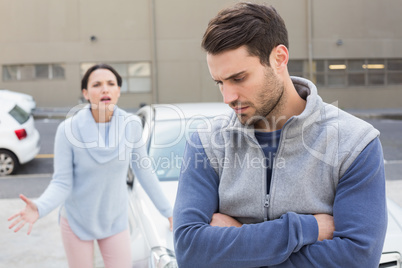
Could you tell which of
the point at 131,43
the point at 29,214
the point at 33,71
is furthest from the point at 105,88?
the point at 33,71

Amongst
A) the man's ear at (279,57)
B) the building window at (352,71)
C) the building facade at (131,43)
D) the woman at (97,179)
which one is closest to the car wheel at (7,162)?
the woman at (97,179)

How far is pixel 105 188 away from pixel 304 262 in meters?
1.72

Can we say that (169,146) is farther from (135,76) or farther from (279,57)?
(135,76)

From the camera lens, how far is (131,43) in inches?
863

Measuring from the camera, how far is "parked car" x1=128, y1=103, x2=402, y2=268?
9.47 ft

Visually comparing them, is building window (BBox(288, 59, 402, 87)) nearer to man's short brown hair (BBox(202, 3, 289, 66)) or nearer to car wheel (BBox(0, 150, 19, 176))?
car wheel (BBox(0, 150, 19, 176))

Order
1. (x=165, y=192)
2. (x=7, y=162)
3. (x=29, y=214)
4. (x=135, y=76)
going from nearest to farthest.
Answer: (x=29, y=214), (x=165, y=192), (x=7, y=162), (x=135, y=76)

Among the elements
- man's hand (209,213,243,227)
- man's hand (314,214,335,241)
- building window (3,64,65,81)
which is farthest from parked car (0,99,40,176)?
building window (3,64,65,81)

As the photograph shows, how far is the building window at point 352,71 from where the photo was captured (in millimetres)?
22969

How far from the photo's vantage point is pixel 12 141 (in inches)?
342

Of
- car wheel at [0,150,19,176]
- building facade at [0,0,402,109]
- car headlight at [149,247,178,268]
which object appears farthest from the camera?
building facade at [0,0,402,109]

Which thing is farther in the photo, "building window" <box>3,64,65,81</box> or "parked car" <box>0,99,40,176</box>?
"building window" <box>3,64,65,81</box>

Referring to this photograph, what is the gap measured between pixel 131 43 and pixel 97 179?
19.5 m

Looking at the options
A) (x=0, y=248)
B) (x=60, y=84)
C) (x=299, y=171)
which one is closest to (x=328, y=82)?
(x=60, y=84)
